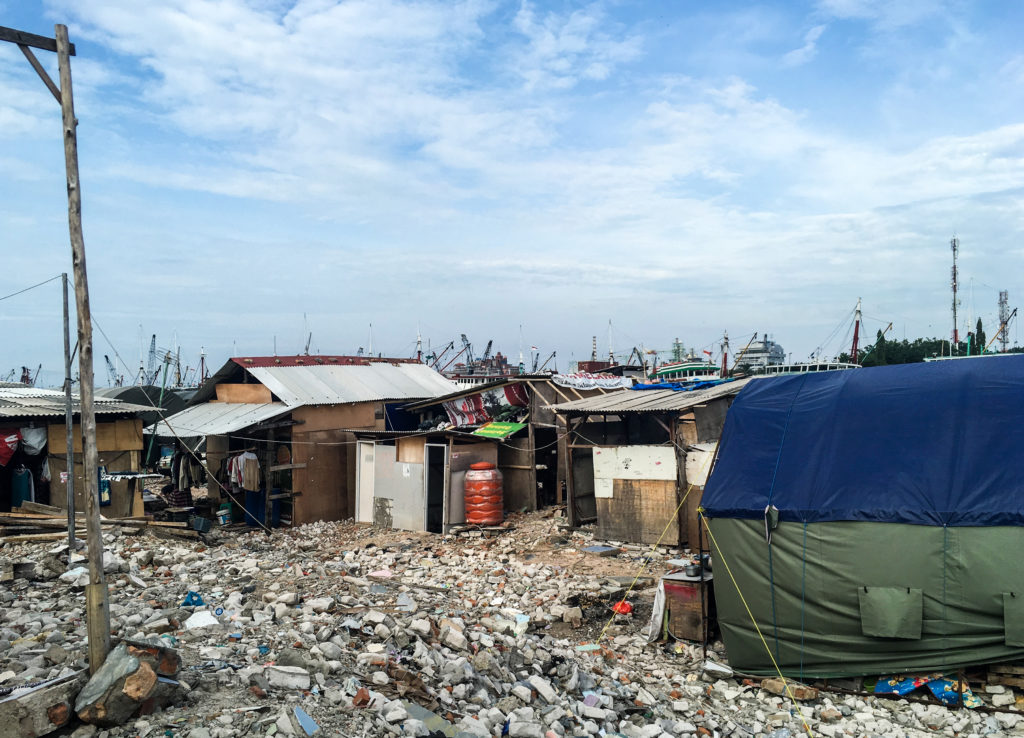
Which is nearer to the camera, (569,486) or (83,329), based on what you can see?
(83,329)

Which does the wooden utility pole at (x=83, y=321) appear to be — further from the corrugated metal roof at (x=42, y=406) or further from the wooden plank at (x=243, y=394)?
the wooden plank at (x=243, y=394)

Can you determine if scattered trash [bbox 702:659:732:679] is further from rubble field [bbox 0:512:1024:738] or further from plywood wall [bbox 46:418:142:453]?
plywood wall [bbox 46:418:142:453]

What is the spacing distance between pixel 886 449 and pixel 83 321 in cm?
828

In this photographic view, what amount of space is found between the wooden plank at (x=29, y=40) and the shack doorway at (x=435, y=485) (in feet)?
39.5

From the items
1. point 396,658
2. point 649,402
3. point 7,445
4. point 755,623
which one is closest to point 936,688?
point 755,623

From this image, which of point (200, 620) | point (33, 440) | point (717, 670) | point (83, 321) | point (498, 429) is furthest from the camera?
point (498, 429)

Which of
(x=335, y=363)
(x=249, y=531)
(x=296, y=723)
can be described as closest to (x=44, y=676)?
(x=296, y=723)

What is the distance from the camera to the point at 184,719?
554 centimetres

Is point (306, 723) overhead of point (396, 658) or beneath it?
overhead

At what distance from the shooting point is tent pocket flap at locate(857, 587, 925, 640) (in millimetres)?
7266

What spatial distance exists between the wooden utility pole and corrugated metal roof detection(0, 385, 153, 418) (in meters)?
8.24

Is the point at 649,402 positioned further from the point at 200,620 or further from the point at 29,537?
the point at 29,537

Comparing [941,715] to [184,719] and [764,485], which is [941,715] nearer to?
[764,485]

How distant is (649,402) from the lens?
14.4 m
